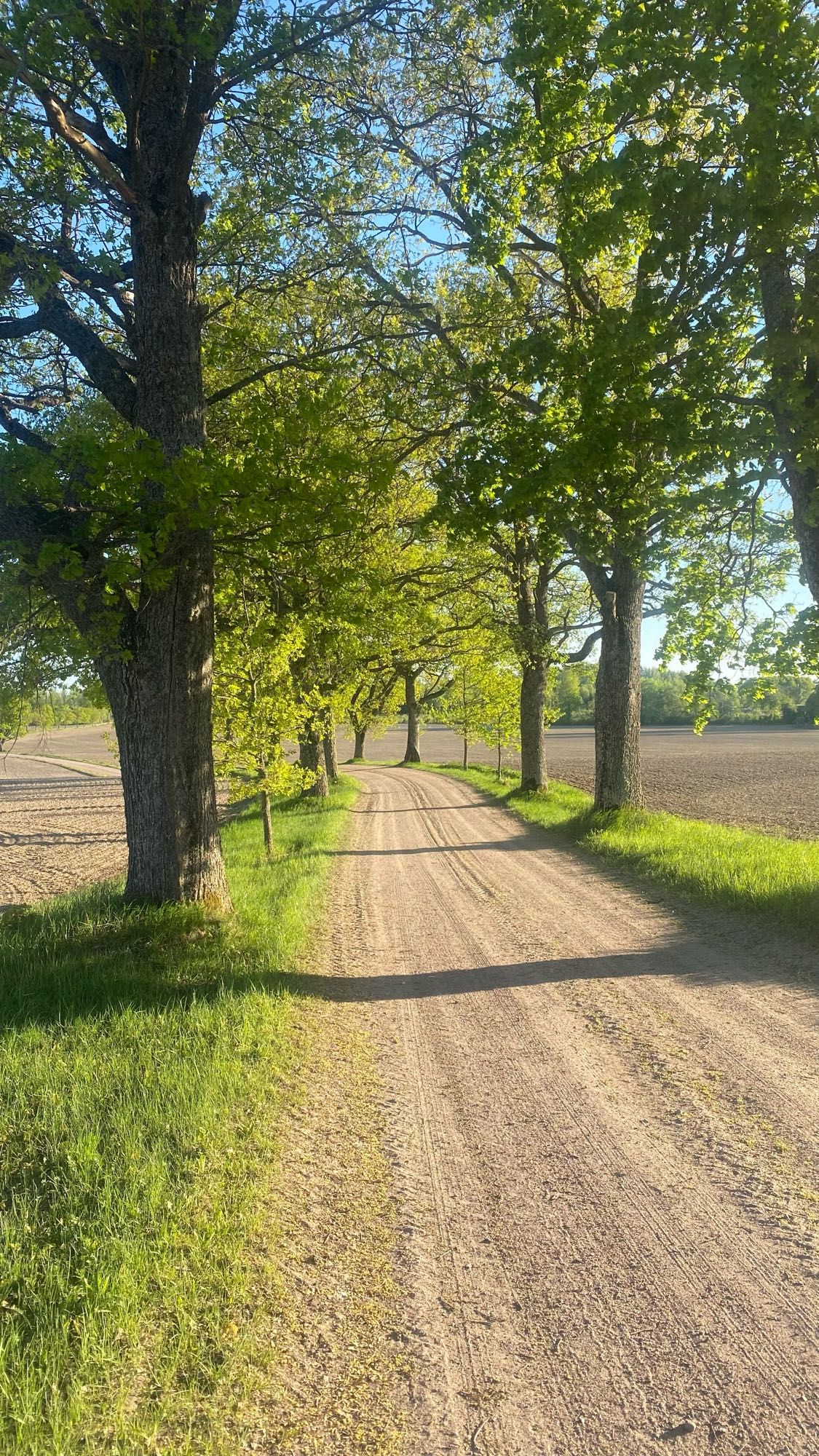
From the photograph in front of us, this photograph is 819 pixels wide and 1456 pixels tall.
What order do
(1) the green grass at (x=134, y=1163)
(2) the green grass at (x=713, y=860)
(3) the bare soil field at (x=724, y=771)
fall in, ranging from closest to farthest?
1. (1) the green grass at (x=134, y=1163)
2. (2) the green grass at (x=713, y=860)
3. (3) the bare soil field at (x=724, y=771)

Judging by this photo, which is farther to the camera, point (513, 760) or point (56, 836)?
point (513, 760)

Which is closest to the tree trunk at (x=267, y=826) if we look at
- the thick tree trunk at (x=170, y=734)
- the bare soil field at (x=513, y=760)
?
the bare soil field at (x=513, y=760)

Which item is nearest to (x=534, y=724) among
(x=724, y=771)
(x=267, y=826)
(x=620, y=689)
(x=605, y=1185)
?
(x=620, y=689)

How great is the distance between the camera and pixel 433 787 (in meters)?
31.7

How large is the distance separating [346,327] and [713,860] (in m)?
8.55

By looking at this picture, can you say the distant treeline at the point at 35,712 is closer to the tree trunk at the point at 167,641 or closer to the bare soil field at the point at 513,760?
the bare soil field at the point at 513,760

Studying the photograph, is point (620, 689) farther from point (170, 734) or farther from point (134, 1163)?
point (134, 1163)

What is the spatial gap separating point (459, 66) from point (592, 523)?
627 cm

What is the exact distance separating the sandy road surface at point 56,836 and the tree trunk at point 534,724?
11111mm

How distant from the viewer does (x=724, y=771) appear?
1608 inches

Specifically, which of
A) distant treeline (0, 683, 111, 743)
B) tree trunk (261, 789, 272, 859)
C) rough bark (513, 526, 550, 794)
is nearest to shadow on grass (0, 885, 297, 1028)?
distant treeline (0, 683, 111, 743)

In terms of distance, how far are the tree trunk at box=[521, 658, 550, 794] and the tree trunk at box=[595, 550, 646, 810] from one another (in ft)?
20.1

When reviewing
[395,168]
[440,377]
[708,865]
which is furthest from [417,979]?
[395,168]

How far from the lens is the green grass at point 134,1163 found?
8.33ft
